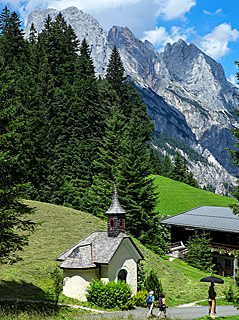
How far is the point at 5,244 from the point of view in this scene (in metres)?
16.1

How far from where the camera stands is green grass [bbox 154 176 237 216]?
66625 mm

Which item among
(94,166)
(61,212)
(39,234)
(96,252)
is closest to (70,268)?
(96,252)

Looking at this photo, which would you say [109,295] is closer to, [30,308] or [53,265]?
[30,308]

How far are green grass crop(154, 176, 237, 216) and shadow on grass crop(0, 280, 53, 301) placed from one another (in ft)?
148

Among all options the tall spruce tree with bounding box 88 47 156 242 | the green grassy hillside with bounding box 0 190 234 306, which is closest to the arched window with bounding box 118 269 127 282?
the green grassy hillside with bounding box 0 190 234 306

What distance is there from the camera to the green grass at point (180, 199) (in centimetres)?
Result: 6662

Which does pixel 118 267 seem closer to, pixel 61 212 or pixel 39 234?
pixel 39 234

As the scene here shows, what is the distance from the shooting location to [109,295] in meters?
20.7

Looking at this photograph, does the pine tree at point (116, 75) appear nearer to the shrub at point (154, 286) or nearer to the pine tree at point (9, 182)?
the shrub at point (154, 286)

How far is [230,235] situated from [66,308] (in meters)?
29.2

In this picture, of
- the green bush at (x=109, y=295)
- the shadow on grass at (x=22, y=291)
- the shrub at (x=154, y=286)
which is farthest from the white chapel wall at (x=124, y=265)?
the shadow on grass at (x=22, y=291)

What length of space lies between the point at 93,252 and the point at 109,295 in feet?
10.2

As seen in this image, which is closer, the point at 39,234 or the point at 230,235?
the point at 39,234

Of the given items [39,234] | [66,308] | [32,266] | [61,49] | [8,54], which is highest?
[61,49]
